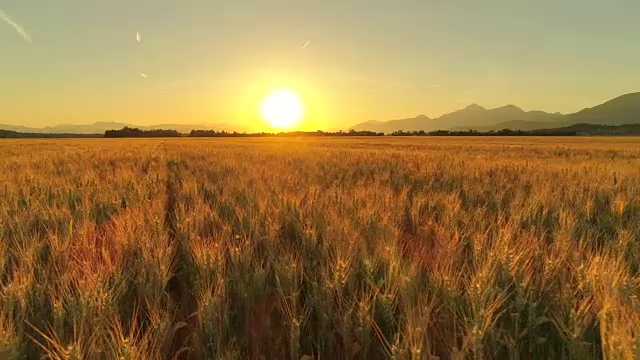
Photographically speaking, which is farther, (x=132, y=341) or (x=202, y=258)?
(x=202, y=258)

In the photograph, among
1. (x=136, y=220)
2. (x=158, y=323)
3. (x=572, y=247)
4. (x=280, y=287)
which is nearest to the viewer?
(x=158, y=323)

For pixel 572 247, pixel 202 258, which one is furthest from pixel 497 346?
pixel 202 258

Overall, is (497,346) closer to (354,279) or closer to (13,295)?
(354,279)

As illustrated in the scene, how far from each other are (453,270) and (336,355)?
2.50 feet

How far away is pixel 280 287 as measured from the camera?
1744 mm

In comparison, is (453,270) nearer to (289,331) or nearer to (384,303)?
(384,303)

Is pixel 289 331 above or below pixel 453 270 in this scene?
below

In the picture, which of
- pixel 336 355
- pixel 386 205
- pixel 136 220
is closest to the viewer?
pixel 336 355

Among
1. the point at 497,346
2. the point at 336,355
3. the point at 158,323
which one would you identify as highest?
the point at 158,323

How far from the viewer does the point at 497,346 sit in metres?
1.35

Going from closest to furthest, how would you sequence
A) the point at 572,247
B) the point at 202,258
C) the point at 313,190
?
the point at 202,258
the point at 572,247
the point at 313,190

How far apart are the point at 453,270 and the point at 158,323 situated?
137 cm

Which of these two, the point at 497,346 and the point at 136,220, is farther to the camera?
the point at 136,220

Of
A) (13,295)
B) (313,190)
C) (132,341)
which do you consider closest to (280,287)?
(132,341)
